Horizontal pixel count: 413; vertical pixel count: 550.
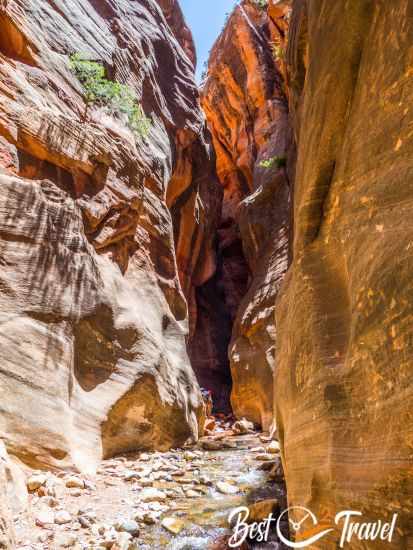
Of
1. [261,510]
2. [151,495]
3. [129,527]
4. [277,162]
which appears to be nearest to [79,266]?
[151,495]

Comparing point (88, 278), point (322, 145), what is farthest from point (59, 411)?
point (322, 145)

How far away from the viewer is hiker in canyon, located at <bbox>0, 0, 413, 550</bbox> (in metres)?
2.50

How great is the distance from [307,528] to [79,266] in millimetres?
5719

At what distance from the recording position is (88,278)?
7.21 meters

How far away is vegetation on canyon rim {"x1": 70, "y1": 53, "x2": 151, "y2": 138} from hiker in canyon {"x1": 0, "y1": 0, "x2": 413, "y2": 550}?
6 centimetres

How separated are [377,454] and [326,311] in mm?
1259

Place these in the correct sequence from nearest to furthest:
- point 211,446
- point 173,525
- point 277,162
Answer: point 173,525
point 211,446
point 277,162

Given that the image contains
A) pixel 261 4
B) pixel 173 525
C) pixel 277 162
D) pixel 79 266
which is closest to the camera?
pixel 173 525

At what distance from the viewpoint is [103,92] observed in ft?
31.8

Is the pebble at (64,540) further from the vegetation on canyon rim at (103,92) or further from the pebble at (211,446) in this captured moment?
the vegetation on canyon rim at (103,92)

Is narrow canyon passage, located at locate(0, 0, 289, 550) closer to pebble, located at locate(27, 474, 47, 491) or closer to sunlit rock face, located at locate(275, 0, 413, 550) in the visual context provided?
pebble, located at locate(27, 474, 47, 491)

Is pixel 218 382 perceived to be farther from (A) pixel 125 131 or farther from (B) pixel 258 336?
(A) pixel 125 131

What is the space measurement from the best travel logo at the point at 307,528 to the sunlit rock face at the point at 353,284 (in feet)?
0.16

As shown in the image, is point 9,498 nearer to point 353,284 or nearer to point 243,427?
point 353,284
